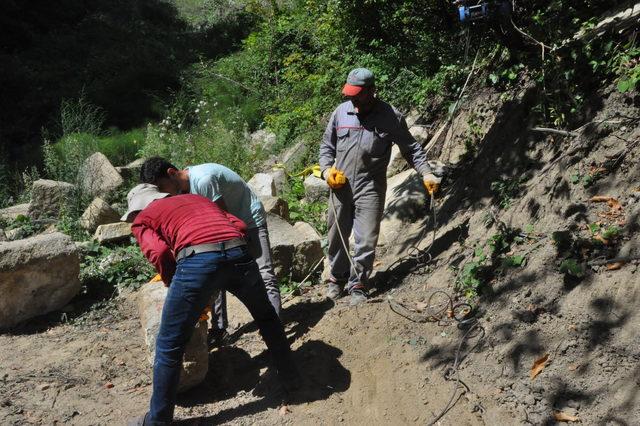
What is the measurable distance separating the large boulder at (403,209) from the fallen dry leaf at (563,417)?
3085 mm

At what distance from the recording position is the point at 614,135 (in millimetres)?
4414

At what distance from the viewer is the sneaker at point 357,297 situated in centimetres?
503

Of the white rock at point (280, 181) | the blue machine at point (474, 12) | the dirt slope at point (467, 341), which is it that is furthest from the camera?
the white rock at point (280, 181)

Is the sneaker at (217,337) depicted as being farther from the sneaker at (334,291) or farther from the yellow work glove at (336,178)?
the yellow work glove at (336,178)

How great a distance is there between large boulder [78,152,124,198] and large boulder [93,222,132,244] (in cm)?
136

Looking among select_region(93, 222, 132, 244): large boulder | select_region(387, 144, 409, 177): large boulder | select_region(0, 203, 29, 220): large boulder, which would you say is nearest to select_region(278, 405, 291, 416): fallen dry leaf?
select_region(93, 222, 132, 244): large boulder

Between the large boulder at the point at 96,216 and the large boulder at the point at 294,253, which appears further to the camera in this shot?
the large boulder at the point at 96,216

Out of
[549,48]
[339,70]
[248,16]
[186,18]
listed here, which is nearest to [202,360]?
[549,48]

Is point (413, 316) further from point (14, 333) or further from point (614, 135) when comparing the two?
point (14, 333)

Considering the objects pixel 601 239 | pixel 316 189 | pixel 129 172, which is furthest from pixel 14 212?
pixel 601 239

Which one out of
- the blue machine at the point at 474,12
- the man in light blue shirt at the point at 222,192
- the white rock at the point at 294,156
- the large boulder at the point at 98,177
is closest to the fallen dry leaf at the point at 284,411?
the man in light blue shirt at the point at 222,192

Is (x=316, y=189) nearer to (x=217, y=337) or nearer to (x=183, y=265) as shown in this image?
(x=217, y=337)

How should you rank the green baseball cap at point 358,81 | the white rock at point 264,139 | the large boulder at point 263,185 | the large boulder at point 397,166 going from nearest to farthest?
the green baseball cap at point 358,81 → the large boulder at point 397,166 → the large boulder at point 263,185 → the white rock at point 264,139

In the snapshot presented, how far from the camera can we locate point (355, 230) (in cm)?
511
